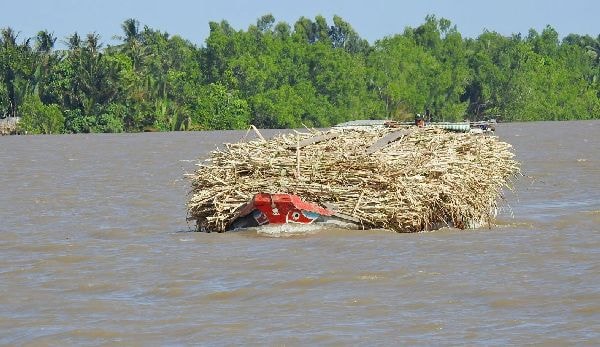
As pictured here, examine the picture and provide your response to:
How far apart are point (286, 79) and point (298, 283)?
95.9m

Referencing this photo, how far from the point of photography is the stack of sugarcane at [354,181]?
1498 cm

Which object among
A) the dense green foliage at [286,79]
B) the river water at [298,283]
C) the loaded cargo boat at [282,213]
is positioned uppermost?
the dense green foliage at [286,79]

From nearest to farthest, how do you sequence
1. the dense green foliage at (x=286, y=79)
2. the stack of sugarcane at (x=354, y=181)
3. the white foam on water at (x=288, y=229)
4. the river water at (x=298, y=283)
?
the river water at (x=298, y=283) < the stack of sugarcane at (x=354, y=181) < the white foam on water at (x=288, y=229) < the dense green foliage at (x=286, y=79)

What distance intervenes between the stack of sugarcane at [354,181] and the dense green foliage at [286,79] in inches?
2582

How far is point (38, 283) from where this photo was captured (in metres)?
12.9

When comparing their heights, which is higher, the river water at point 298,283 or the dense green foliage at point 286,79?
the dense green foliage at point 286,79

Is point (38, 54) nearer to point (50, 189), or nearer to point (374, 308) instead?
point (50, 189)

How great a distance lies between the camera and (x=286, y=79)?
108 meters

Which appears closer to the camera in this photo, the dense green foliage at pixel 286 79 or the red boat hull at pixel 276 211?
the red boat hull at pixel 276 211

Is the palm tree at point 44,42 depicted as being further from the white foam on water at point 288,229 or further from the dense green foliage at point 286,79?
the white foam on water at point 288,229

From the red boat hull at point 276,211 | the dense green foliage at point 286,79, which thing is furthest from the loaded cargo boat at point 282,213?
the dense green foliage at point 286,79

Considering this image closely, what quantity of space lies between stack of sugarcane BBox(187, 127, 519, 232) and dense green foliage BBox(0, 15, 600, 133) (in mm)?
65571

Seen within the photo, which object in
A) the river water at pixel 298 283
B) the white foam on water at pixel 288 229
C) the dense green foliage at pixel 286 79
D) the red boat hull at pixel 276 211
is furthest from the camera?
the dense green foliage at pixel 286 79

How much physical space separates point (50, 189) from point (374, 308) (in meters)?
17.3
